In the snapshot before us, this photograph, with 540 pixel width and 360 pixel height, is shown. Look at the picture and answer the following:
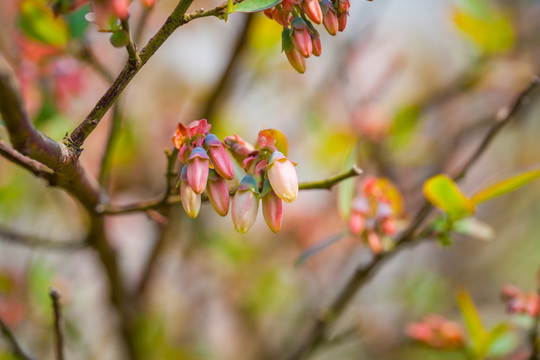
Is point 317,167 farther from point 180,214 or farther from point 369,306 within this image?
point 369,306

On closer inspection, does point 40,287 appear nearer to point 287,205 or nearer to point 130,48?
point 130,48

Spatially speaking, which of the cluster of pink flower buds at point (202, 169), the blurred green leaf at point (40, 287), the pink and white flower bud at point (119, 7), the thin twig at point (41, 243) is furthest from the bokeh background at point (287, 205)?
the pink and white flower bud at point (119, 7)

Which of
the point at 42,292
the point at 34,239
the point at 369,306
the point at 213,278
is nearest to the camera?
the point at 34,239

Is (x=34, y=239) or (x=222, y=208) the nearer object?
(x=222, y=208)

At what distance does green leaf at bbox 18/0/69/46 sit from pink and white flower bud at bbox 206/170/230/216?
417 mm

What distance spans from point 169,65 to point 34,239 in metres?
1.48

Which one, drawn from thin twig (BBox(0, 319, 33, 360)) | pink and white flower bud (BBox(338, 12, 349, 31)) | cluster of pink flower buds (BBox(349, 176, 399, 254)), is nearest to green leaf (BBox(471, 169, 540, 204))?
cluster of pink flower buds (BBox(349, 176, 399, 254))

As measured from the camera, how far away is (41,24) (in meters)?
0.77

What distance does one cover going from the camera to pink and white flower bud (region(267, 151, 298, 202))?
454 millimetres

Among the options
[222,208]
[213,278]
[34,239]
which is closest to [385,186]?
[222,208]

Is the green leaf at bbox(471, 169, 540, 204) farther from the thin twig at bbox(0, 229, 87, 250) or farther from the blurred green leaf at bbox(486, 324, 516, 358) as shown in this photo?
the thin twig at bbox(0, 229, 87, 250)

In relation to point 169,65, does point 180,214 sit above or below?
below

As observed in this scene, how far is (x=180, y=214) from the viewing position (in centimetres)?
126

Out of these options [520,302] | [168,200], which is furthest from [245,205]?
[520,302]
